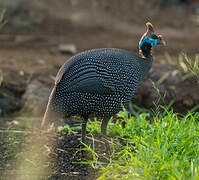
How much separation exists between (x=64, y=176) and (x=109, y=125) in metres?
1.15

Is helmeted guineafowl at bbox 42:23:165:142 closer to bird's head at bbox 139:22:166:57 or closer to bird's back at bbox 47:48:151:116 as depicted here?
bird's back at bbox 47:48:151:116

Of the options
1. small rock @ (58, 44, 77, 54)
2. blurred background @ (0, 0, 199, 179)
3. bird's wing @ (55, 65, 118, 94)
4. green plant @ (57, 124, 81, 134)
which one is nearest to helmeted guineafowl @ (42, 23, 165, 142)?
bird's wing @ (55, 65, 118, 94)

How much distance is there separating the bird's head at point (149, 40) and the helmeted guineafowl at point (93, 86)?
1.44ft

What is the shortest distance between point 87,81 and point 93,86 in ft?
0.23

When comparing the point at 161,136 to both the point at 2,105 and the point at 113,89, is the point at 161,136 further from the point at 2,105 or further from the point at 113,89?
the point at 2,105

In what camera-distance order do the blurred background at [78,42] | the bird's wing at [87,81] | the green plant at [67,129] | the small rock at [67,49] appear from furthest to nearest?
the small rock at [67,49]
the blurred background at [78,42]
the green plant at [67,129]
the bird's wing at [87,81]

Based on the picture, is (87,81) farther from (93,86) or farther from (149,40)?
(149,40)

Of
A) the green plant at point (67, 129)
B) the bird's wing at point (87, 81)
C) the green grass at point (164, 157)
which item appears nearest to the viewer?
the green grass at point (164, 157)

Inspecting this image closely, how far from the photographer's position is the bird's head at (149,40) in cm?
419

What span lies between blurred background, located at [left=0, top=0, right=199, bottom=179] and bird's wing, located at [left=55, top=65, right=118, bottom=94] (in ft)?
1.62

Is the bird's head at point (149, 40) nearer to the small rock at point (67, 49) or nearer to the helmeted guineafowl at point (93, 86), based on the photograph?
the helmeted guineafowl at point (93, 86)

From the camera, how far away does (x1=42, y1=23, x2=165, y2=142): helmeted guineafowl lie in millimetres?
3746

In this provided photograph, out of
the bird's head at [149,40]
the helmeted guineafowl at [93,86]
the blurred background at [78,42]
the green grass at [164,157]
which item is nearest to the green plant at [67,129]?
the blurred background at [78,42]

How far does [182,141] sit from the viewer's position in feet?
11.3
